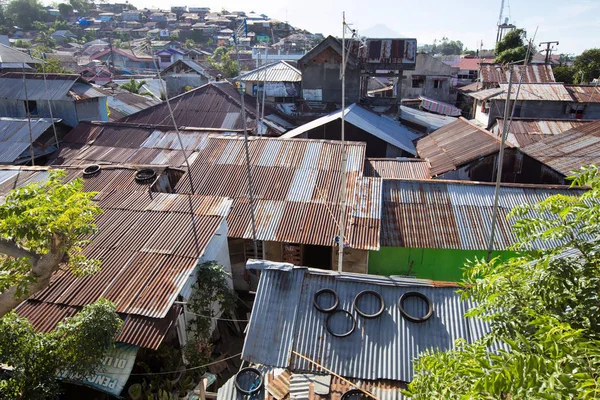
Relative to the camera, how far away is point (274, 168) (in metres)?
15.3

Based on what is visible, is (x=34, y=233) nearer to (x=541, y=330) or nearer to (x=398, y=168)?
(x=541, y=330)

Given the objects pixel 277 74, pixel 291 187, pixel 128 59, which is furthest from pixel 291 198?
pixel 128 59

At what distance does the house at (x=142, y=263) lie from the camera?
816 centimetres

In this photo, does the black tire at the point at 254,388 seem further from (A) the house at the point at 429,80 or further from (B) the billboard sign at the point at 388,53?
(A) the house at the point at 429,80

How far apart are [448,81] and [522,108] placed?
14.1m

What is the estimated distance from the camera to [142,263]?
31.2 ft

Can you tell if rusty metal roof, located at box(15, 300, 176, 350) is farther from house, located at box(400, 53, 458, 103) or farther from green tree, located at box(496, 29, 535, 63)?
green tree, located at box(496, 29, 535, 63)

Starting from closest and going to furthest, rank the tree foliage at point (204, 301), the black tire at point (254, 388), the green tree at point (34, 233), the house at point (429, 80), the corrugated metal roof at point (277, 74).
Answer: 1. the green tree at point (34, 233)
2. the black tire at point (254, 388)
3. the tree foliage at point (204, 301)
4. the corrugated metal roof at point (277, 74)
5. the house at point (429, 80)

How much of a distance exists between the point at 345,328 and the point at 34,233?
19.1 feet

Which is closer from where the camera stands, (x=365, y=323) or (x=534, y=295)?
(x=534, y=295)

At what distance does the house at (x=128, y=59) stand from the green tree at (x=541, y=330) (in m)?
77.8

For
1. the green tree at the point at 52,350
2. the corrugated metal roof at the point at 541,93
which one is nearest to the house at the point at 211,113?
the corrugated metal roof at the point at 541,93

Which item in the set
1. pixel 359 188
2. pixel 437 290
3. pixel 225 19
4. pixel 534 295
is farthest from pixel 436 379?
pixel 225 19

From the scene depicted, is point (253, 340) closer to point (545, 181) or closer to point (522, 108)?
point (545, 181)
